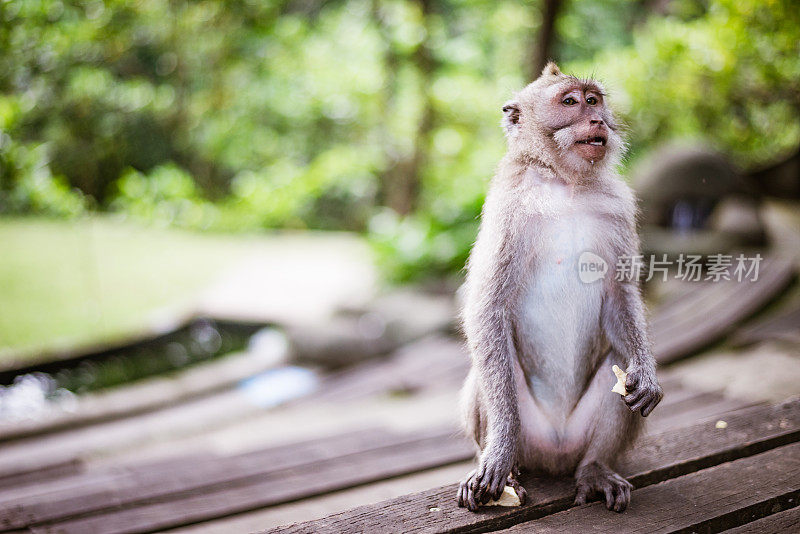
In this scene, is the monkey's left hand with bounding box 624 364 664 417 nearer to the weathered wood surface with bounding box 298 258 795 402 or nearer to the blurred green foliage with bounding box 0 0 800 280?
the weathered wood surface with bounding box 298 258 795 402

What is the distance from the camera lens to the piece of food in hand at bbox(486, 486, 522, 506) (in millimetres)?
1881

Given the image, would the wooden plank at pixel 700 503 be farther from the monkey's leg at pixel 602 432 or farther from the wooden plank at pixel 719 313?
the wooden plank at pixel 719 313

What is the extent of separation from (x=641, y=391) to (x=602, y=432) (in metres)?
0.18

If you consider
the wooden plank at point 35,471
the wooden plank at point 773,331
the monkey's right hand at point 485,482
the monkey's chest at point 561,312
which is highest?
the monkey's chest at point 561,312

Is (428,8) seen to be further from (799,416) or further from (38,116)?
(799,416)

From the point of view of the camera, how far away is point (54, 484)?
2885 mm

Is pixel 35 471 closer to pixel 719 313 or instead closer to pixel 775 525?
pixel 775 525

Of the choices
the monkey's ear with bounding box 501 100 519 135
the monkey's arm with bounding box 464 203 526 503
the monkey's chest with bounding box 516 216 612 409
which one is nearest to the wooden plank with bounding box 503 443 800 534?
the monkey's arm with bounding box 464 203 526 503

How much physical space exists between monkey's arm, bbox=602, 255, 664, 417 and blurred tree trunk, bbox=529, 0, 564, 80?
356 cm

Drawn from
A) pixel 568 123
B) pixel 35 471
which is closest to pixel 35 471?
pixel 35 471

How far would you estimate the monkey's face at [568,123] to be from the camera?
1951 mm

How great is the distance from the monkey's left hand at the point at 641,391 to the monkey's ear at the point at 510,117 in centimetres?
77

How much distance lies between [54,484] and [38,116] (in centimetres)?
768

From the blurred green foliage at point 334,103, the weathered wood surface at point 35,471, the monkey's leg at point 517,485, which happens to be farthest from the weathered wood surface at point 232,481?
the blurred green foliage at point 334,103
